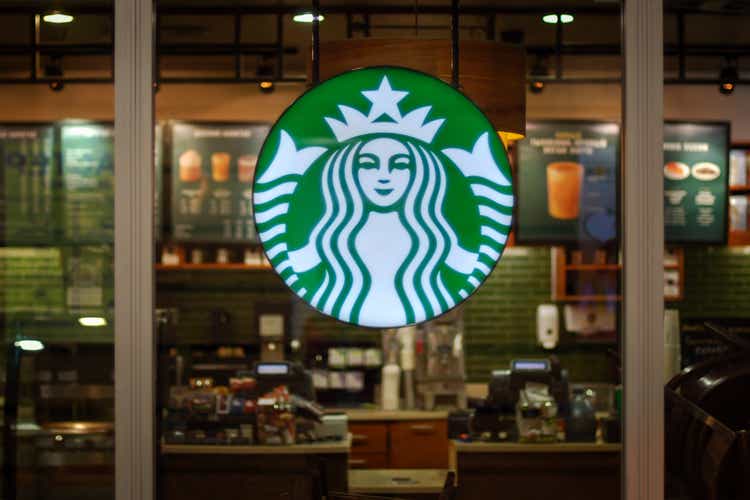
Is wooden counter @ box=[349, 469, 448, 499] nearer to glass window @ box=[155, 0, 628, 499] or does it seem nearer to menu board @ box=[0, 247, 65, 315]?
glass window @ box=[155, 0, 628, 499]

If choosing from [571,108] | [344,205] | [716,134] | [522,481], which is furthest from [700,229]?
[344,205]

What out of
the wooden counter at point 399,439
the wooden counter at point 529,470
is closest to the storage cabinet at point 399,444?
the wooden counter at point 399,439

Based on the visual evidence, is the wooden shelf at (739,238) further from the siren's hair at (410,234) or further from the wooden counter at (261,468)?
the siren's hair at (410,234)

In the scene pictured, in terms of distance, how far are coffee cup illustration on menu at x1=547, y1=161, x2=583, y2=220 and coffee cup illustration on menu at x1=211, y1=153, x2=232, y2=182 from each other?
2.46 metres

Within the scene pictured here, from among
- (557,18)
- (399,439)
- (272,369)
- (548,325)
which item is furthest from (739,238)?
(272,369)

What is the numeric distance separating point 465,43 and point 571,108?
16.2 ft

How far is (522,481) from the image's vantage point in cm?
599

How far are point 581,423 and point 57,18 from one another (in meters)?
3.73

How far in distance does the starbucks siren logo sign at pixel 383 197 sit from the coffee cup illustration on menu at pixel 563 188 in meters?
5.03

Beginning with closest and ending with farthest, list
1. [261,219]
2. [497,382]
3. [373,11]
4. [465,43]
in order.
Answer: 1. [261,219]
2. [465,43]
3. [373,11]
4. [497,382]

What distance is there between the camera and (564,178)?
7723 millimetres

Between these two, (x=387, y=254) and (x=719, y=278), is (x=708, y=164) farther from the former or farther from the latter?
(x=387, y=254)

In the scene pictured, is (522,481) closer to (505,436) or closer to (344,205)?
(505,436)

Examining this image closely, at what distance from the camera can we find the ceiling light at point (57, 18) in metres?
4.01
